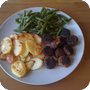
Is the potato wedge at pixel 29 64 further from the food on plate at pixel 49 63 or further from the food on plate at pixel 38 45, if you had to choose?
the food on plate at pixel 49 63

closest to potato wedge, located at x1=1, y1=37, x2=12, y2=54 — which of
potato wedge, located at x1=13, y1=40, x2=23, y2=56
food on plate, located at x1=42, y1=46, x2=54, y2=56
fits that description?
potato wedge, located at x1=13, y1=40, x2=23, y2=56

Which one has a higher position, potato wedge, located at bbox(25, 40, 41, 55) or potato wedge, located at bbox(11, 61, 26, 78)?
potato wedge, located at bbox(25, 40, 41, 55)

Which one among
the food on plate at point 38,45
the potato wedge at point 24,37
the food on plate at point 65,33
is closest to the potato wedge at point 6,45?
the food on plate at point 38,45

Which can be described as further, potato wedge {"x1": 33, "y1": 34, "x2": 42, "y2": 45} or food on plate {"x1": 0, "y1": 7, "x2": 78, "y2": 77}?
potato wedge {"x1": 33, "y1": 34, "x2": 42, "y2": 45}

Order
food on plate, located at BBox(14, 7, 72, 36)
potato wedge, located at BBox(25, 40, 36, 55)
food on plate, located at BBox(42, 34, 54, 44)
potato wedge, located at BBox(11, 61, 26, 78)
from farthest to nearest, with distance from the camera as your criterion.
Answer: food on plate, located at BBox(14, 7, 72, 36) → food on plate, located at BBox(42, 34, 54, 44) → potato wedge, located at BBox(25, 40, 36, 55) → potato wedge, located at BBox(11, 61, 26, 78)

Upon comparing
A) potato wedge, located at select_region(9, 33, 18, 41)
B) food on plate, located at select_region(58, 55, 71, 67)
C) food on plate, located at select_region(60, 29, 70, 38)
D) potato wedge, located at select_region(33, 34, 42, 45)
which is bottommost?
A: food on plate, located at select_region(58, 55, 71, 67)

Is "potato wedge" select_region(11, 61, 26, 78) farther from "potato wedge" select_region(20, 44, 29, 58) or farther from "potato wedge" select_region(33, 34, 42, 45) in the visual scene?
"potato wedge" select_region(33, 34, 42, 45)

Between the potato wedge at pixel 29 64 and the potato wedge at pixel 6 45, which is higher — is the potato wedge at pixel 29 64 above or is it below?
below
